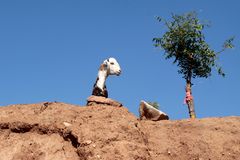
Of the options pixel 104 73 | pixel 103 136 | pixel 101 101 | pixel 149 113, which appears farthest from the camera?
pixel 104 73

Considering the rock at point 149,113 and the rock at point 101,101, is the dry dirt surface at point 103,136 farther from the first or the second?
the rock at point 149,113

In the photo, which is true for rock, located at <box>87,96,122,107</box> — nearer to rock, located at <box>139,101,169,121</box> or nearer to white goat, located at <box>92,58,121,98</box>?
white goat, located at <box>92,58,121,98</box>

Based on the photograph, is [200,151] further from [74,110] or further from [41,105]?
[41,105]

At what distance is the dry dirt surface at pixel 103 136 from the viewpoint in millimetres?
10945

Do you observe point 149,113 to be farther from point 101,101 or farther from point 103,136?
point 103,136

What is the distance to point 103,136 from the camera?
36.3 feet

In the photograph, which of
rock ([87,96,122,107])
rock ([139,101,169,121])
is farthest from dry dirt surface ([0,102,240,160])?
rock ([139,101,169,121])

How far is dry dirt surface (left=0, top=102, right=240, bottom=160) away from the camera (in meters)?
10.9

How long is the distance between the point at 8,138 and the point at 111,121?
122 inches

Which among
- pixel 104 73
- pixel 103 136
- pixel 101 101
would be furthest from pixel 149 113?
pixel 103 136

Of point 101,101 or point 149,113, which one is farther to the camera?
point 149,113

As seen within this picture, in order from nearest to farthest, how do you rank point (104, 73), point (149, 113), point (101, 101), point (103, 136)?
point (103, 136) → point (101, 101) → point (149, 113) → point (104, 73)

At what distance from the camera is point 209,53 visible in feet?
82.8

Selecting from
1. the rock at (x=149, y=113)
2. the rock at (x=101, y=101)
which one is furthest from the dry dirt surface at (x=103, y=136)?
the rock at (x=149, y=113)
